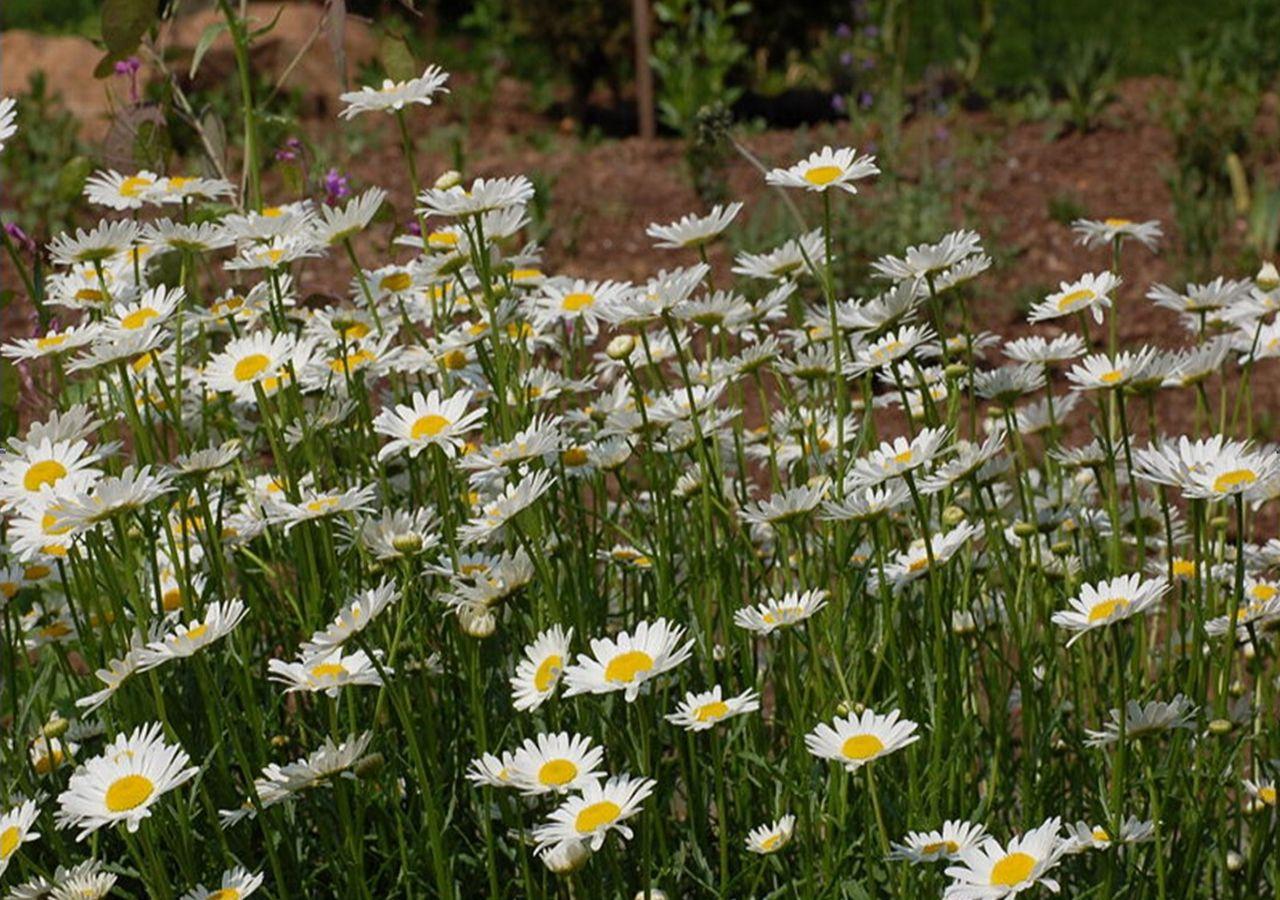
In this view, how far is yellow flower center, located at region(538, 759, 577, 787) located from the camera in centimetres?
170

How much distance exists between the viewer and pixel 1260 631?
2107mm

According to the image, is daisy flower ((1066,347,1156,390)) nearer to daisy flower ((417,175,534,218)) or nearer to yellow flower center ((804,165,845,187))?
yellow flower center ((804,165,845,187))

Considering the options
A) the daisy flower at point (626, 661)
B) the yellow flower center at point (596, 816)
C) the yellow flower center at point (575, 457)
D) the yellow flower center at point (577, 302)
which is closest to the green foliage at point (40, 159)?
the yellow flower center at point (577, 302)

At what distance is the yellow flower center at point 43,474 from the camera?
1.95 metres

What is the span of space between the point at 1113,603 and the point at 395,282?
1113mm

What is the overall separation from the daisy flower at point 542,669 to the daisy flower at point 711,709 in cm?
12

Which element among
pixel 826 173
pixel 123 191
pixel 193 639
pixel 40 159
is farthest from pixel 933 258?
pixel 40 159

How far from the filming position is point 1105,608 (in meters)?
1.78

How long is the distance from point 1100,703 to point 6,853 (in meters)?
1.22

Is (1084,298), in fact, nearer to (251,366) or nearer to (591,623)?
(591,623)

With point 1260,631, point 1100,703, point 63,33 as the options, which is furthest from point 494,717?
point 63,33

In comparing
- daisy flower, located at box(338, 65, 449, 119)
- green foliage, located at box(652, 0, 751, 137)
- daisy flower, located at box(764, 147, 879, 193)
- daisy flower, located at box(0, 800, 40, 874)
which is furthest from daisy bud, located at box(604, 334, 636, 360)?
green foliage, located at box(652, 0, 751, 137)

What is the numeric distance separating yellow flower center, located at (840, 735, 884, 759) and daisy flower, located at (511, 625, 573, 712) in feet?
0.94

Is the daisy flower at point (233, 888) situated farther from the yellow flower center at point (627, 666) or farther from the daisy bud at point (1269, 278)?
the daisy bud at point (1269, 278)
